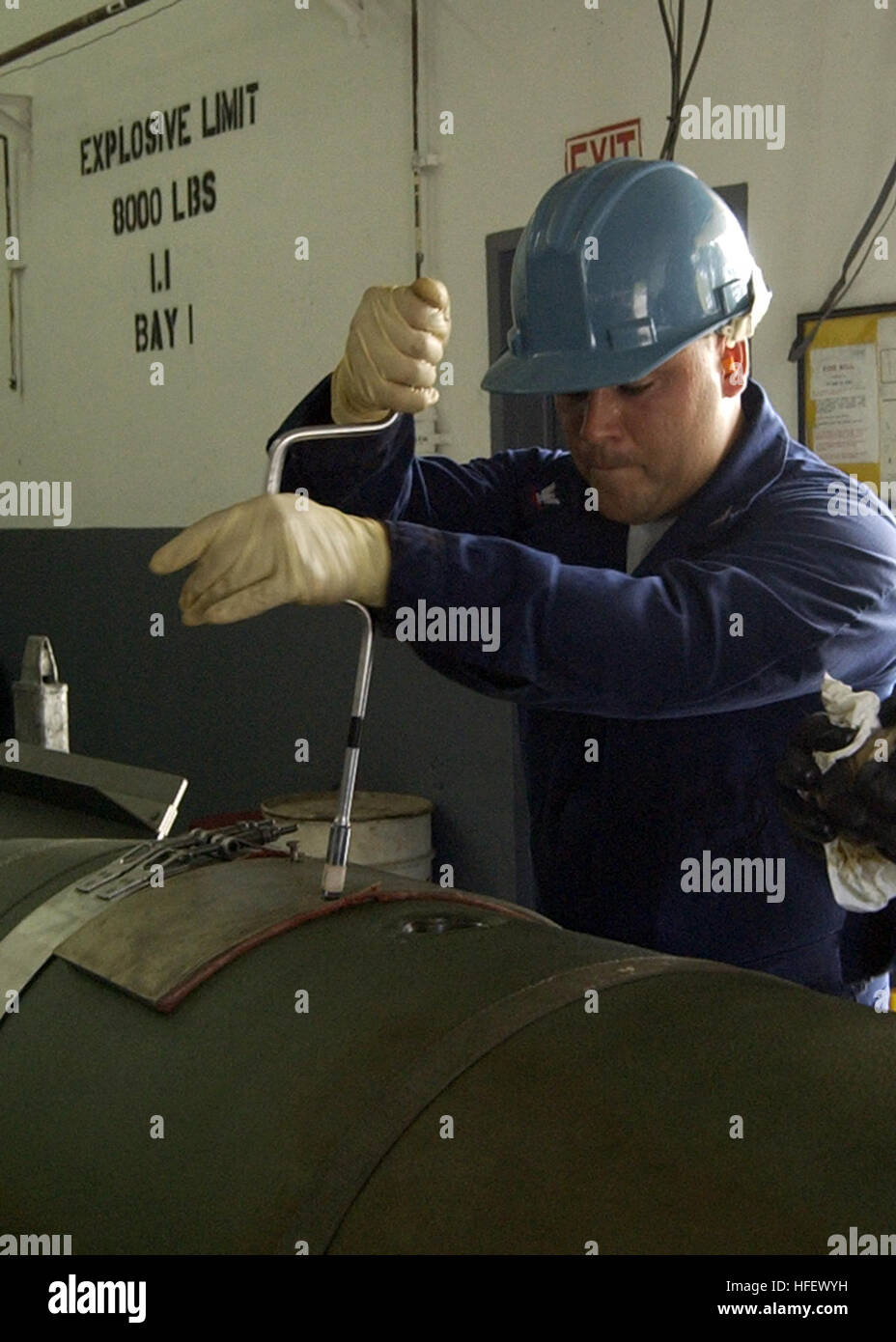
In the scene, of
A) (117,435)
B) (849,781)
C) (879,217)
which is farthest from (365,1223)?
(117,435)

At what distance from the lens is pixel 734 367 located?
1338 mm

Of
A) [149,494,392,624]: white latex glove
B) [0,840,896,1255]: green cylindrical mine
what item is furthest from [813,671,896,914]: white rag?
[149,494,392,624]: white latex glove

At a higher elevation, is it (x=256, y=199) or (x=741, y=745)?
(x=256, y=199)

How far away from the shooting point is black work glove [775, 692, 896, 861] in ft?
2.94

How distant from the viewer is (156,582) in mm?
4062

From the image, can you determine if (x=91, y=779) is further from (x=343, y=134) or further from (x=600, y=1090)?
(x=343, y=134)

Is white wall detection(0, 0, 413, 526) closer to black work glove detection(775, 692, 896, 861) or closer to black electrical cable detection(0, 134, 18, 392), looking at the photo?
black electrical cable detection(0, 134, 18, 392)

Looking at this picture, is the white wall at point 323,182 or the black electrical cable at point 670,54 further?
the black electrical cable at point 670,54

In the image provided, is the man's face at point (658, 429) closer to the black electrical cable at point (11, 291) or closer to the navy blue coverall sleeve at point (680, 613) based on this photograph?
the navy blue coverall sleeve at point (680, 613)

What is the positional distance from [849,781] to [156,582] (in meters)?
3.35

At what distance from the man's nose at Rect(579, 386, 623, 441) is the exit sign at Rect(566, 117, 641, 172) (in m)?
1.53

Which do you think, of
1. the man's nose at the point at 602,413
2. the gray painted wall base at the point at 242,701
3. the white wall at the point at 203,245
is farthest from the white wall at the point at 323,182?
the man's nose at the point at 602,413

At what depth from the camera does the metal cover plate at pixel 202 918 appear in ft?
3.23

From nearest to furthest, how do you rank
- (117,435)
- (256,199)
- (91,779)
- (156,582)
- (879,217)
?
(91,779) → (879,217) → (256,199) → (156,582) → (117,435)
